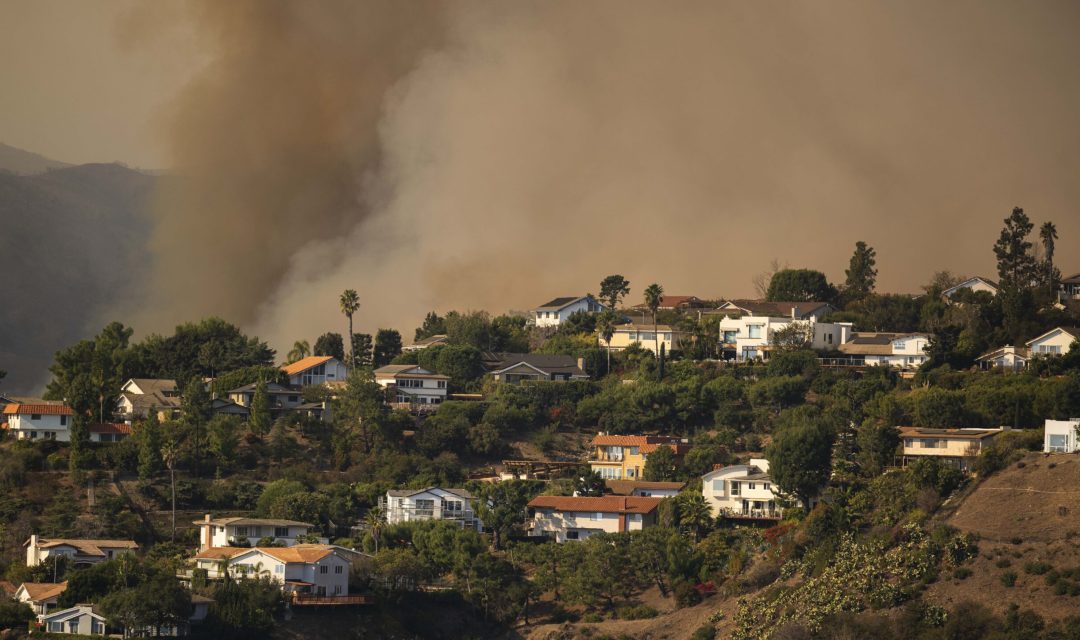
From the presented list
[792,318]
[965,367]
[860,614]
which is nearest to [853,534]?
[860,614]

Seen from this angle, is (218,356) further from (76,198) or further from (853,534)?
(853,534)

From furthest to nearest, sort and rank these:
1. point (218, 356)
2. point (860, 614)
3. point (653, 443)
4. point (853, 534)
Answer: point (218, 356), point (653, 443), point (853, 534), point (860, 614)

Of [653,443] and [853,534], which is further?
[653,443]

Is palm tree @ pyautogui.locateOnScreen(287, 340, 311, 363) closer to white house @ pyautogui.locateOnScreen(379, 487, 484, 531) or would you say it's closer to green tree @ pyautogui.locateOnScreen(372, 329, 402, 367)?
green tree @ pyautogui.locateOnScreen(372, 329, 402, 367)

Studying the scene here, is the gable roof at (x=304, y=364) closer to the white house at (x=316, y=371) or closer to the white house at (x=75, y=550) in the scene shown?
the white house at (x=316, y=371)

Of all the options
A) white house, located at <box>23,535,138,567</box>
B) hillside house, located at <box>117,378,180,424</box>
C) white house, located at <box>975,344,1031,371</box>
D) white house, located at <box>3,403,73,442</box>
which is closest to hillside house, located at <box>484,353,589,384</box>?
hillside house, located at <box>117,378,180,424</box>


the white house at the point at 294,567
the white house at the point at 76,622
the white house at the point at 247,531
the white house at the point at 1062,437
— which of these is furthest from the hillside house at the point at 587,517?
the white house at the point at 76,622
